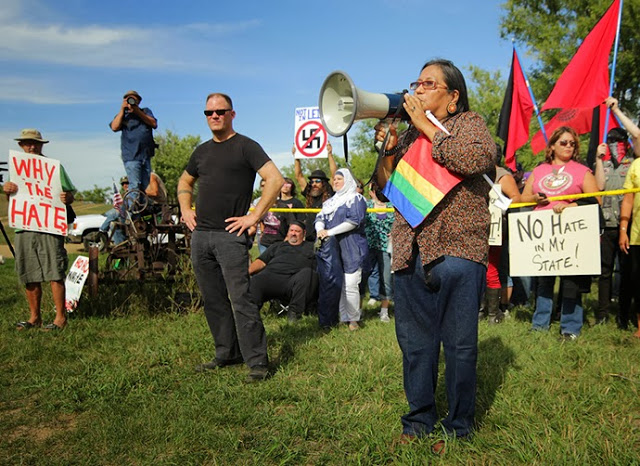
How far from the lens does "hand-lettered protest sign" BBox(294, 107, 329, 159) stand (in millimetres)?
8648

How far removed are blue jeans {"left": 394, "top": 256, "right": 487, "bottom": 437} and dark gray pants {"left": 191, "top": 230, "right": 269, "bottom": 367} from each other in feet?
5.31

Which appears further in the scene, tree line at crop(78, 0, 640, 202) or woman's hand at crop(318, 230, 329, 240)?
tree line at crop(78, 0, 640, 202)

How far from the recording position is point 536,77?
22.2 meters

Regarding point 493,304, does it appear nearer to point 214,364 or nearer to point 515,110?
point 214,364

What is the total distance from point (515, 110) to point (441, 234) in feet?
23.8

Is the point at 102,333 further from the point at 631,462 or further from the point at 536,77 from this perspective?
the point at 536,77

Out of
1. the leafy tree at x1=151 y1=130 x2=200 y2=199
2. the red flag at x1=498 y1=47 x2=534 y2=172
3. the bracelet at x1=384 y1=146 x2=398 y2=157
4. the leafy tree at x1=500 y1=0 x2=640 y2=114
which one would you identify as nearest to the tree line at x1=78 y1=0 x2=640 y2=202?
the leafy tree at x1=500 y1=0 x2=640 y2=114

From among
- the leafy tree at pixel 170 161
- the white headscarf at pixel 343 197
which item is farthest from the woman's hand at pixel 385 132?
the leafy tree at pixel 170 161

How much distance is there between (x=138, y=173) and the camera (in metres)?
7.11

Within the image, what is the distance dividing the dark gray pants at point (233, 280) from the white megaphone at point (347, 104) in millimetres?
1744

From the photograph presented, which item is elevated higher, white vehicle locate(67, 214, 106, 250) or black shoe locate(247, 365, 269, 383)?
white vehicle locate(67, 214, 106, 250)

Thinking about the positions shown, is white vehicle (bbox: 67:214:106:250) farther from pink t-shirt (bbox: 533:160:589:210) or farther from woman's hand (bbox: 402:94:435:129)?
woman's hand (bbox: 402:94:435:129)

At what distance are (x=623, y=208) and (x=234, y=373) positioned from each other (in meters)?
4.23

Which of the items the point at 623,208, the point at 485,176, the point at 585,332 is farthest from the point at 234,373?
the point at 623,208
